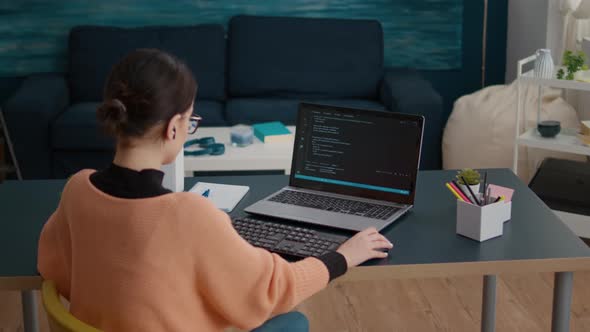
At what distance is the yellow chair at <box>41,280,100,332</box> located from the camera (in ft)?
4.96

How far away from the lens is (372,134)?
229 cm

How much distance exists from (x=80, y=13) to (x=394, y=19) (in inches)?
72.8

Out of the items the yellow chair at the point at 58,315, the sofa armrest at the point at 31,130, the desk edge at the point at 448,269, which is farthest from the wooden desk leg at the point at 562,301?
the sofa armrest at the point at 31,130

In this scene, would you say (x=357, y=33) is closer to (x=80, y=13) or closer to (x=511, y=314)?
(x=80, y=13)

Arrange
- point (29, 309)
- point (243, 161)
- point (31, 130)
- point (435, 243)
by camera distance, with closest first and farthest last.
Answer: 1. point (435, 243)
2. point (29, 309)
3. point (243, 161)
4. point (31, 130)

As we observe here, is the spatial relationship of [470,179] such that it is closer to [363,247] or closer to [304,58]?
[363,247]

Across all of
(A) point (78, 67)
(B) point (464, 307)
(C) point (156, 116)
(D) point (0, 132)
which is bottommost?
(B) point (464, 307)

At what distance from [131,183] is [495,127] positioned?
309 cm

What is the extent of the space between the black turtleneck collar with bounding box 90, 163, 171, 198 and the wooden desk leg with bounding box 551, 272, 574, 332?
3.16ft

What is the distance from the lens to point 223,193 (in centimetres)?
238

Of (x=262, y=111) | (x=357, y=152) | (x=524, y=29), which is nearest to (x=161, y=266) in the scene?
(x=357, y=152)

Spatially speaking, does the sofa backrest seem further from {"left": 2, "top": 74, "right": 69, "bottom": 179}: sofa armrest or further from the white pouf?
the white pouf

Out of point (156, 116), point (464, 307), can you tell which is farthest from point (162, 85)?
point (464, 307)

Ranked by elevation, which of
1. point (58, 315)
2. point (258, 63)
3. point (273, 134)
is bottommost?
point (273, 134)
